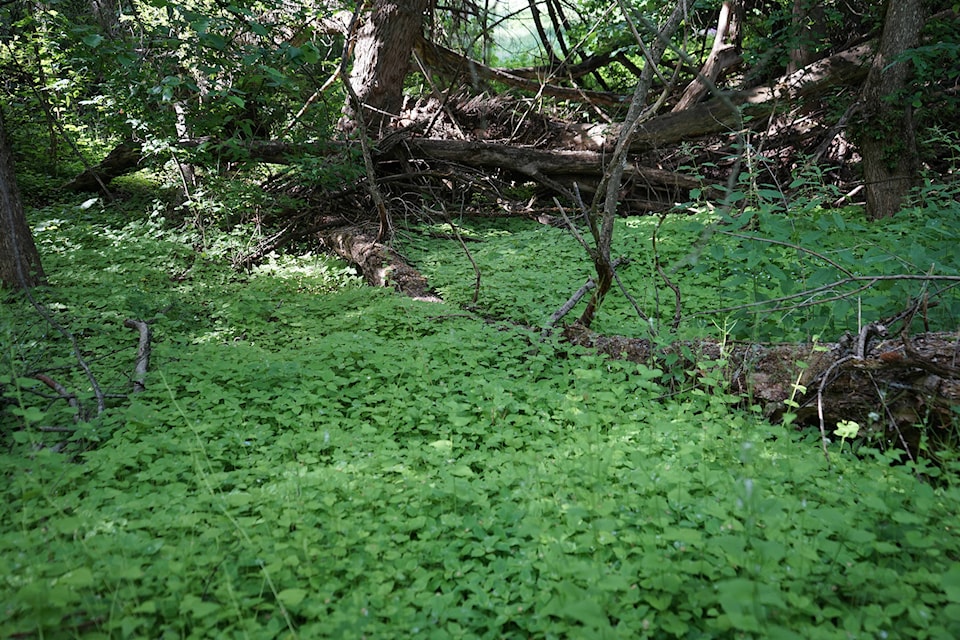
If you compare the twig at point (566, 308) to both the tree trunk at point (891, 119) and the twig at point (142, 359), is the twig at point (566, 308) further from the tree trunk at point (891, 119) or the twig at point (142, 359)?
the tree trunk at point (891, 119)

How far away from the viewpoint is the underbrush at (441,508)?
1.74 meters

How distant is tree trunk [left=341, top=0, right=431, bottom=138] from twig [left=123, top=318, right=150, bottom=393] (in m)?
4.90

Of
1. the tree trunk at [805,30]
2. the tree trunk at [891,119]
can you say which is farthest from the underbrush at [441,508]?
the tree trunk at [805,30]

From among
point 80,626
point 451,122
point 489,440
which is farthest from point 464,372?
point 451,122

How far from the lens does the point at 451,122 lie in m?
9.50

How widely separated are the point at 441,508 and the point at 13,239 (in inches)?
205

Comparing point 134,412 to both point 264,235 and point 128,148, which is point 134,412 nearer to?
point 264,235

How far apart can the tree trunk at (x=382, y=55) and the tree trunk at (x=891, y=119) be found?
19.4ft

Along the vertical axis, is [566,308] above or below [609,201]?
below

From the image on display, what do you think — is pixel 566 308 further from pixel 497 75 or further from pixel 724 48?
pixel 497 75

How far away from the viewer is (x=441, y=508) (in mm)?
2367

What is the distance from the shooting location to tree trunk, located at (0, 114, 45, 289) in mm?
4934

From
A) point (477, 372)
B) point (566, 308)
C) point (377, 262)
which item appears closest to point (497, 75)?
point (377, 262)

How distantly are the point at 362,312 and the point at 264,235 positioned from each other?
11.2 ft
